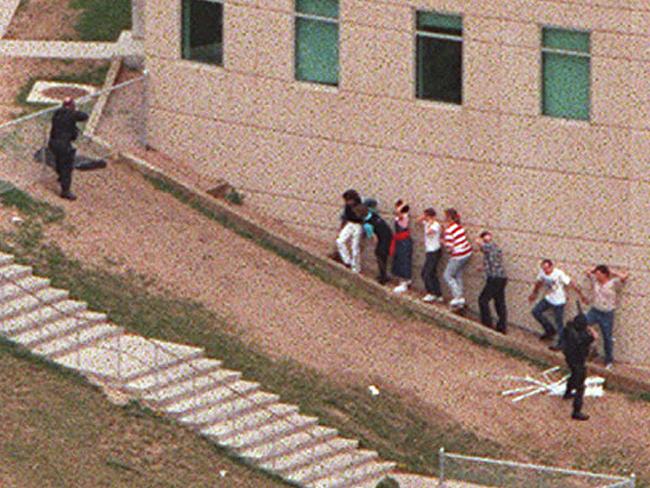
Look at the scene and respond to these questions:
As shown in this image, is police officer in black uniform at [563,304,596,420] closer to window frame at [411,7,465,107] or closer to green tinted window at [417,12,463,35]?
window frame at [411,7,465,107]

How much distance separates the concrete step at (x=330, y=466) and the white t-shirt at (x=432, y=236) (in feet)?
20.4

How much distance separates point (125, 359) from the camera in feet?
148

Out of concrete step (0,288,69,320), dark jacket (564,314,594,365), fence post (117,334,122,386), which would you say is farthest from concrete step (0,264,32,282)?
dark jacket (564,314,594,365)

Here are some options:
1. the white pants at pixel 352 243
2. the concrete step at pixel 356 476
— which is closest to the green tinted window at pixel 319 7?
the white pants at pixel 352 243

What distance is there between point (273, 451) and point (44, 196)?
7.84 meters

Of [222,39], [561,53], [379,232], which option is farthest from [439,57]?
[222,39]

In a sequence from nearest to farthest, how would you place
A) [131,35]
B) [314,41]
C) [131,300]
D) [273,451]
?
1. [273,451]
2. [131,300]
3. [314,41]
4. [131,35]

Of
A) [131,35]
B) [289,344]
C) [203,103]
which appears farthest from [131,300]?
[131,35]

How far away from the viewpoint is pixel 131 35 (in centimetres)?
5719

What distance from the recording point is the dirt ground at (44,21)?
2245 inches

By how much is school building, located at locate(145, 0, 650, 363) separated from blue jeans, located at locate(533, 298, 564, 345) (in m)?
0.32

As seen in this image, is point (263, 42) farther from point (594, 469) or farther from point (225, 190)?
point (594, 469)

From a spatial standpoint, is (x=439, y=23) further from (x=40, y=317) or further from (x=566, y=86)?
(x=40, y=317)

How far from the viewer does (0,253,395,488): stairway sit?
44.4 m
